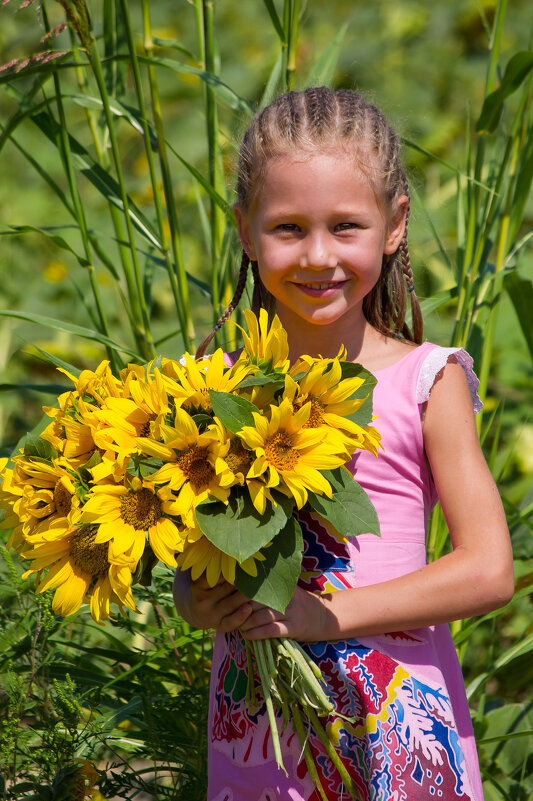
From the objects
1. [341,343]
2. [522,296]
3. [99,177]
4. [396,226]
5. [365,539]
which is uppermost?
[99,177]

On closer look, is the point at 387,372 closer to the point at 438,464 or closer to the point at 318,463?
the point at 438,464

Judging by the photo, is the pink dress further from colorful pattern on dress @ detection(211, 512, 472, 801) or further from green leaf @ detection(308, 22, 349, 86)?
green leaf @ detection(308, 22, 349, 86)

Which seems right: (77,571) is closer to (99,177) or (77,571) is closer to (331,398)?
(331,398)

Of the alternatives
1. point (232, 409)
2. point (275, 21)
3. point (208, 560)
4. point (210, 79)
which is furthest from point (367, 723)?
point (275, 21)

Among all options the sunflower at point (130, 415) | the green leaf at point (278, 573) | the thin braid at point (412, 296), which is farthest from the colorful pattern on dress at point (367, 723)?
the thin braid at point (412, 296)

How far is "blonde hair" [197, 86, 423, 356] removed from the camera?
0.93m

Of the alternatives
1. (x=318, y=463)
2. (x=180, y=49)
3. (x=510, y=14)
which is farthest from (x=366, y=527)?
(x=510, y=14)

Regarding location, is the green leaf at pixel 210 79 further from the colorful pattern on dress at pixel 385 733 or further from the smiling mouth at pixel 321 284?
the colorful pattern on dress at pixel 385 733

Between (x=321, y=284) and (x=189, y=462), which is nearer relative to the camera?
(x=189, y=462)

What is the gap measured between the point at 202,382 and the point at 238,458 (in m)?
0.08

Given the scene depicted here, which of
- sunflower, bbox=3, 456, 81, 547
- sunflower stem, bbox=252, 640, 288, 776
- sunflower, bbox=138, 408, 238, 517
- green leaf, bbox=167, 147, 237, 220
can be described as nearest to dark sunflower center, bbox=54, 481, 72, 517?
sunflower, bbox=3, 456, 81, 547

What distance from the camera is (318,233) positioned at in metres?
0.90

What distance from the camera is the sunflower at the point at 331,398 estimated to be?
29.1 inches

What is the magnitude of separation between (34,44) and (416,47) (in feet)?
5.25
